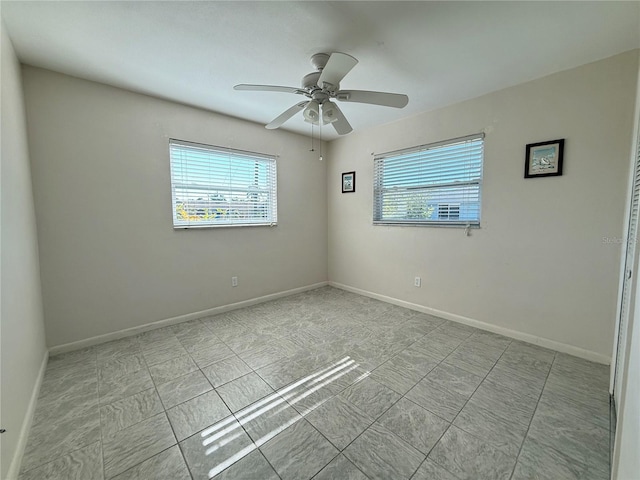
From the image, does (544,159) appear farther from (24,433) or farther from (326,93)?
(24,433)

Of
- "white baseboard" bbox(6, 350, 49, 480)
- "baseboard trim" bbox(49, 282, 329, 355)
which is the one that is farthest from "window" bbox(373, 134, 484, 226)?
"white baseboard" bbox(6, 350, 49, 480)

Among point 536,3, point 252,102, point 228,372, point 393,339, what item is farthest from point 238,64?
point 393,339

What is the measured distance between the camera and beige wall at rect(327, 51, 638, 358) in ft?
6.63

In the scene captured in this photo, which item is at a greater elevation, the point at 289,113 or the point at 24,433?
the point at 289,113

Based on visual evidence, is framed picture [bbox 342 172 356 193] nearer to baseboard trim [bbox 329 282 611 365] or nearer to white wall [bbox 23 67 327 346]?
white wall [bbox 23 67 327 346]

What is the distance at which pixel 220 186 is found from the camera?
3199 mm

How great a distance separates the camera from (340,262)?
13.9 ft

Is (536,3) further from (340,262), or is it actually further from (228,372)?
(340,262)

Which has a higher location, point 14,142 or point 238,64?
point 238,64

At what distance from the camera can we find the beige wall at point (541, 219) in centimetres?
202

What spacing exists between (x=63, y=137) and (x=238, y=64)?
1.64 metres

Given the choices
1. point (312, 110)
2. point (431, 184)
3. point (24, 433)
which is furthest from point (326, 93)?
point (24, 433)

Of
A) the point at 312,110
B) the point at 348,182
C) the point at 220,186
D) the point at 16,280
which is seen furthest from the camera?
the point at 348,182

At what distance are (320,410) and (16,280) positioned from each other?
1977 mm
